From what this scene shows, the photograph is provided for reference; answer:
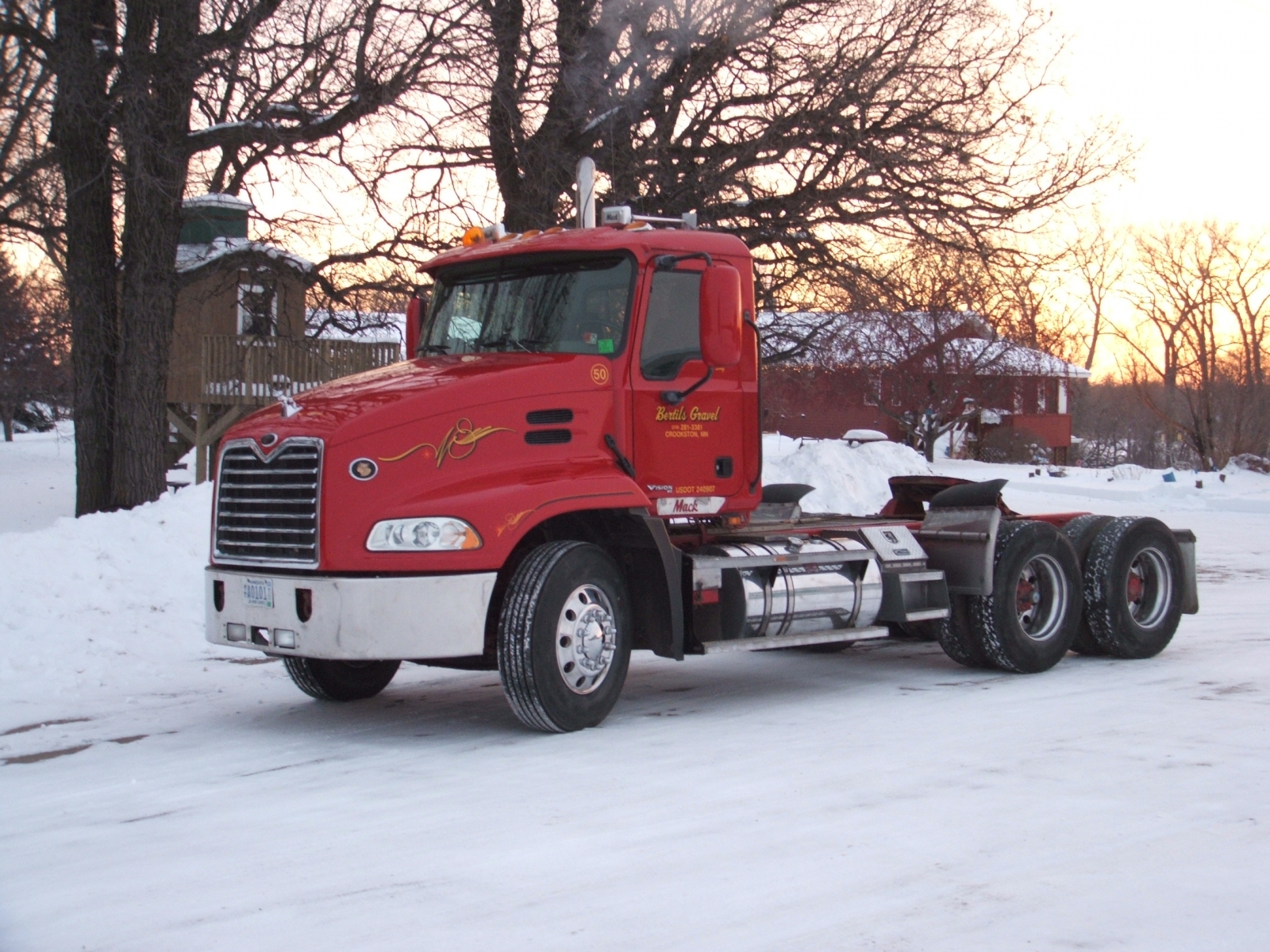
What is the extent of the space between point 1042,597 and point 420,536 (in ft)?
17.0

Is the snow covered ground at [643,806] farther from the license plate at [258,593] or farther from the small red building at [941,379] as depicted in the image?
the small red building at [941,379]

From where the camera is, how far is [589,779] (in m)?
6.53

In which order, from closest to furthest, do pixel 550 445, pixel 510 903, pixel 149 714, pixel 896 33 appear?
pixel 510 903
pixel 550 445
pixel 149 714
pixel 896 33

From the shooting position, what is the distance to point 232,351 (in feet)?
89.4

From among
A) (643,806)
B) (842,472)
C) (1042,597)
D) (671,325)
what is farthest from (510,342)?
Result: (842,472)

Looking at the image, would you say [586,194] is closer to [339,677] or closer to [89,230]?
[339,677]

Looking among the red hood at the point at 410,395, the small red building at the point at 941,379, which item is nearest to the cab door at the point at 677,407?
the red hood at the point at 410,395

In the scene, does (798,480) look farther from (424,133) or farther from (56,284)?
(56,284)

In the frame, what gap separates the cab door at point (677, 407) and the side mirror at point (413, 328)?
1.83 meters

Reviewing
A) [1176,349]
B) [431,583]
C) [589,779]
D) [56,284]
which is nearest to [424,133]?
[56,284]

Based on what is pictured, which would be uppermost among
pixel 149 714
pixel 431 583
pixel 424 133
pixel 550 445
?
pixel 424 133

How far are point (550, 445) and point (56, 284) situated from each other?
1381cm

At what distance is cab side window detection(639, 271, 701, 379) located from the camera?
838cm

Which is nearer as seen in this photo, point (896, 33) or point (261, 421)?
point (261, 421)
